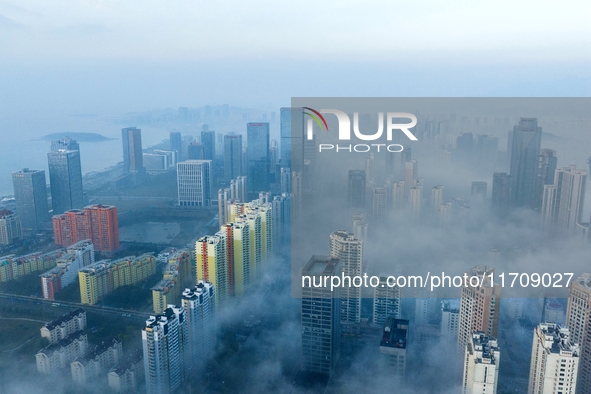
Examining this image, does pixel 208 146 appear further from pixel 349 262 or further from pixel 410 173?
pixel 349 262

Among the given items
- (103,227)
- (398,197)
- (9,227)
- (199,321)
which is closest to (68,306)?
(199,321)

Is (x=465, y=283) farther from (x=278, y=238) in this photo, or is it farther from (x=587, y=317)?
(x=278, y=238)

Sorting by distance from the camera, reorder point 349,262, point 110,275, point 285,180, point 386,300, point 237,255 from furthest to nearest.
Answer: point 285,180 < point 110,275 < point 237,255 < point 386,300 < point 349,262

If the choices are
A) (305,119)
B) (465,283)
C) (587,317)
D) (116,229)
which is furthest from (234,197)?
(587,317)

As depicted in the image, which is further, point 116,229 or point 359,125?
point 116,229

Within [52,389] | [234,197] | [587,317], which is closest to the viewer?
[587,317]

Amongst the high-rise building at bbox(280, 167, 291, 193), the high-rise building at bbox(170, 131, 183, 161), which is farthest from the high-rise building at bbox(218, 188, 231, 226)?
the high-rise building at bbox(170, 131, 183, 161)
